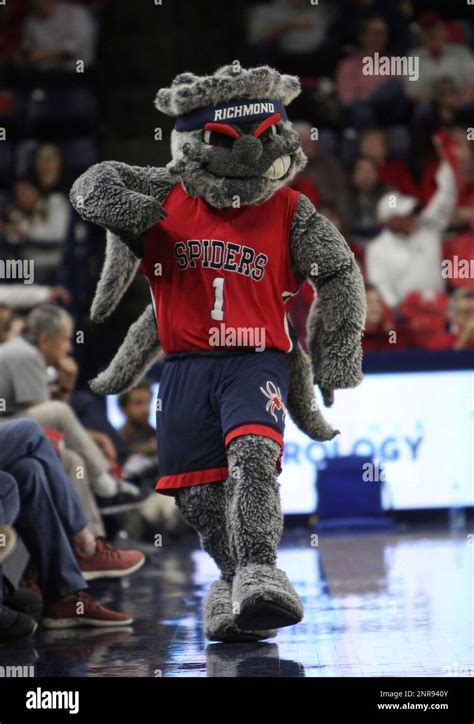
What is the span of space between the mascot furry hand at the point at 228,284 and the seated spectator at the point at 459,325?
11.4ft

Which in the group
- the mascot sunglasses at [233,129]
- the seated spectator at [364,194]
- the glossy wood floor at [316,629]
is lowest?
the glossy wood floor at [316,629]

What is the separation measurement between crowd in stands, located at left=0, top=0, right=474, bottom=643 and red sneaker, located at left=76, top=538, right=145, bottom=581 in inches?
24.8

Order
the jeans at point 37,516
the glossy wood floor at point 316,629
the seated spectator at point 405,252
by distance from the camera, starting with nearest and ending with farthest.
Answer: the glossy wood floor at point 316,629, the jeans at point 37,516, the seated spectator at point 405,252

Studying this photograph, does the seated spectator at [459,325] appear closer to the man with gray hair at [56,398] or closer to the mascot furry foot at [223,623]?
the man with gray hair at [56,398]

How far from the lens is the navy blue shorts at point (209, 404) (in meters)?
3.50

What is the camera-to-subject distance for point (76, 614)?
395cm

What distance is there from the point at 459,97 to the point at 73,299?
301 cm

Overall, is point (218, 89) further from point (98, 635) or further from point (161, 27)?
point (161, 27)

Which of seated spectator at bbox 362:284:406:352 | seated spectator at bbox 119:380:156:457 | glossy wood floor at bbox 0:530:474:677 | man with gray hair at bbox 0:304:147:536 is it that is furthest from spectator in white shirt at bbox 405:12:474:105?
man with gray hair at bbox 0:304:147:536

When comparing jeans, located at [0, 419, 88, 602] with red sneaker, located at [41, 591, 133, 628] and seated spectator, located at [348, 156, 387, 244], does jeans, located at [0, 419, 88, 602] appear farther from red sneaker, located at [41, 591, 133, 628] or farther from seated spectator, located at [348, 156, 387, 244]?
seated spectator, located at [348, 156, 387, 244]

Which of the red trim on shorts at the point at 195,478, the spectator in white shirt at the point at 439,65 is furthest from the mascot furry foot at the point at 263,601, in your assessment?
the spectator in white shirt at the point at 439,65

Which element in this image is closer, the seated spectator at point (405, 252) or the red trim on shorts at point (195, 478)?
the red trim on shorts at point (195, 478)

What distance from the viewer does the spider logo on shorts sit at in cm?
350

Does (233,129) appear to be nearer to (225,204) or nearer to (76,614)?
(225,204)
